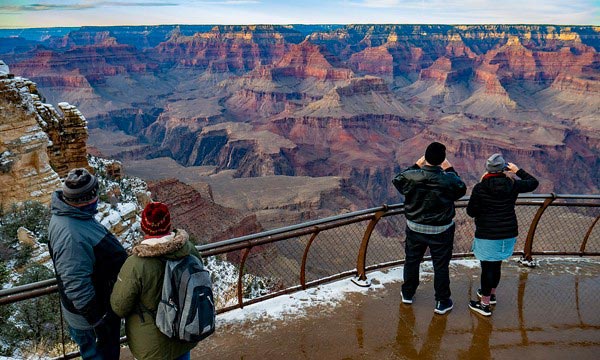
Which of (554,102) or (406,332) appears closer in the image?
(406,332)

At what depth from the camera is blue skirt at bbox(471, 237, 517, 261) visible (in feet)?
15.6

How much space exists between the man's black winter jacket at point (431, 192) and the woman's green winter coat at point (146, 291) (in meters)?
2.39

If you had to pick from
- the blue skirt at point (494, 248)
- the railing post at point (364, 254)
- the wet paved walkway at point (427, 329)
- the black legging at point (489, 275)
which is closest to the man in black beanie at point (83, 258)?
the wet paved walkway at point (427, 329)

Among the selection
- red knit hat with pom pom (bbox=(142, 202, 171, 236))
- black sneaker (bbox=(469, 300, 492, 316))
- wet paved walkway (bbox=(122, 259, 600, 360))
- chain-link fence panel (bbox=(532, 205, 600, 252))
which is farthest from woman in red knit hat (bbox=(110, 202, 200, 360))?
chain-link fence panel (bbox=(532, 205, 600, 252))

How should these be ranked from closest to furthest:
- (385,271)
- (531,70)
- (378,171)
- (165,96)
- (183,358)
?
(183,358), (385,271), (378,171), (531,70), (165,96)

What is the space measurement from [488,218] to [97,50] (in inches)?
5776

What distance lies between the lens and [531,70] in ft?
383

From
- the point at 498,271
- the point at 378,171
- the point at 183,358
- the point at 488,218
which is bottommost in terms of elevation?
the point at 378,171

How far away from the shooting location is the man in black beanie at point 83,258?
291cm

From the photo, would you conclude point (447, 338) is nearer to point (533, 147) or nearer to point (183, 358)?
point (183, 358)

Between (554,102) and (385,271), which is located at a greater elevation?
(385,271)

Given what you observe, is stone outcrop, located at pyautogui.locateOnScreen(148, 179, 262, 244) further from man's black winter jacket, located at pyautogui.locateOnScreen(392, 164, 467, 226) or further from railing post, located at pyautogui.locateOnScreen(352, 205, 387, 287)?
man's black winter jacket, located at pyautogui.locateOnScreen(392, 164, 467, 226)

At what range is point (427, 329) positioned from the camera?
4773mm

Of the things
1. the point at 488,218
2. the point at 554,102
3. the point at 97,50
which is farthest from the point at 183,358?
the point at 97,50
